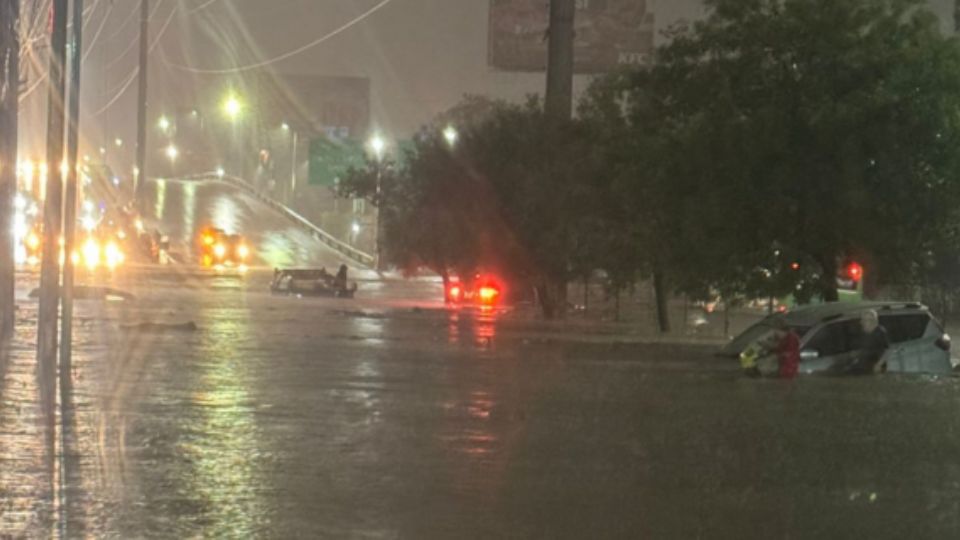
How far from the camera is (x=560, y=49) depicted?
1651 inches

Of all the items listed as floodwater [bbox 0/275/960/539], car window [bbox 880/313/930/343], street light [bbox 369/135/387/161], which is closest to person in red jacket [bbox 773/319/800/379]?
floodwater [bbox 0/275/960/539]

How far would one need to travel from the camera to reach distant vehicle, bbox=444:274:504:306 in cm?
5153

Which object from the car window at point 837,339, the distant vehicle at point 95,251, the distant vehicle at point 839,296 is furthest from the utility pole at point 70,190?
the distant vehicle at point 95,251

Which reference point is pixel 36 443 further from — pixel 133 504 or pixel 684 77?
pixel 684 77

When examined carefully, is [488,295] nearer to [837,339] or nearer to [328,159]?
[328,159]

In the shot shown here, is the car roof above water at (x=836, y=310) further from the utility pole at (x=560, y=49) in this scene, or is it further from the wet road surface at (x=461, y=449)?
the utility pole at (x=560, y=49)

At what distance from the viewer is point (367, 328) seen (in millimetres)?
35125

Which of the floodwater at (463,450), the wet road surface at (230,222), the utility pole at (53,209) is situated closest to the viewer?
the floodwater at (463,450)

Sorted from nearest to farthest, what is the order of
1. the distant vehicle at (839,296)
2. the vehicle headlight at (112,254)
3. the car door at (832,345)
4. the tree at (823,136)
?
the car door at (832,345)
the tree at (823,136)
the distant vehicle at (839,296)
the vehicle headlight at (112,254)

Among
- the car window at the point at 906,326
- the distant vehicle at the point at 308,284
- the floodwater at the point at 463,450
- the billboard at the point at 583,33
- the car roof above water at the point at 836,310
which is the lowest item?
the floodwater at the point at 463,450

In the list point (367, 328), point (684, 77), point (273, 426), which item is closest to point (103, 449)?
point (273, 426)

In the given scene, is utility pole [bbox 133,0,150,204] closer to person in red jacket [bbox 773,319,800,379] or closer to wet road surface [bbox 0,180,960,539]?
wet road surface [bbox 0,180,960,539]

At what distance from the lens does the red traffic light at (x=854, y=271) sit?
28.8 m

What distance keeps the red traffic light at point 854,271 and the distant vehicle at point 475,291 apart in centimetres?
1748
